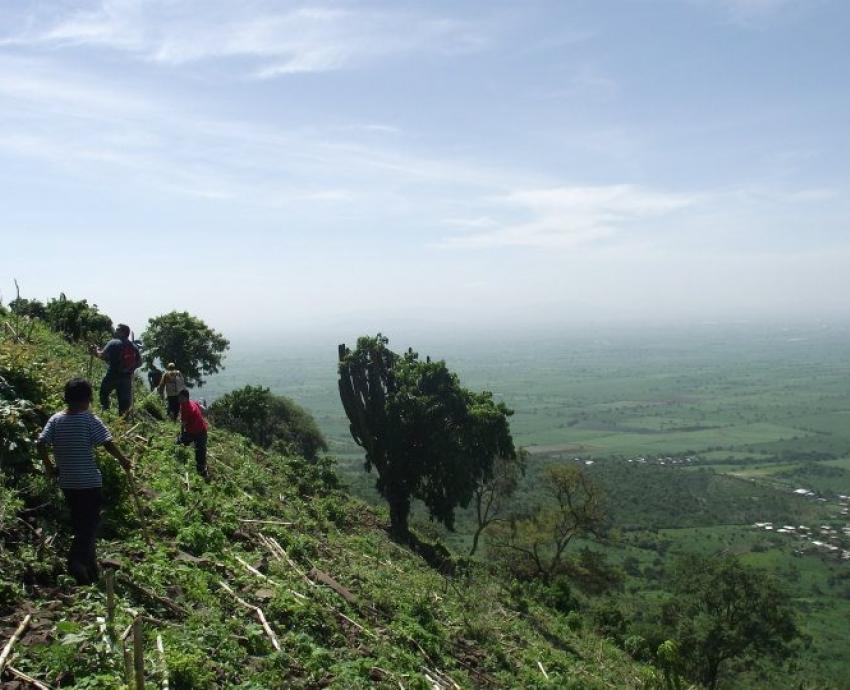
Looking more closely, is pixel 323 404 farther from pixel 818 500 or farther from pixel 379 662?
pixel 379 662

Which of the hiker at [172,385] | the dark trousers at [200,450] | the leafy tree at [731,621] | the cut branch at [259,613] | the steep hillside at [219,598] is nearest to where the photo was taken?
the steep hillside at [219,598]

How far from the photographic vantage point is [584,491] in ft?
85.3

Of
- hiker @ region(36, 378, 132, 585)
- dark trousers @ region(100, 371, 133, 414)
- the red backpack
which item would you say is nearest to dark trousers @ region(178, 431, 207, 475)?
dark trousers @ region(100, 371, 133, 414)

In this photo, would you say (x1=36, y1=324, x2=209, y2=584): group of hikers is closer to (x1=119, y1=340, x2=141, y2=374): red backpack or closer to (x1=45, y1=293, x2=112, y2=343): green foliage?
(x1=119, y1=340, x2=141, y2=374): red backpack

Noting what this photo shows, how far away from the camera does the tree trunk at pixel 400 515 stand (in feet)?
65.5

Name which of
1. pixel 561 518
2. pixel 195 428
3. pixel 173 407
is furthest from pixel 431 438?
pixel 195 428

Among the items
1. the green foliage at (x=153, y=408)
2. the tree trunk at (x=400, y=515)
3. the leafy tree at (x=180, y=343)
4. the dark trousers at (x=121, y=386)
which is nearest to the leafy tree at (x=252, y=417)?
the leafy tree at (x=180, y=343)

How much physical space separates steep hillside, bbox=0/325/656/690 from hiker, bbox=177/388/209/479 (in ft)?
1.24

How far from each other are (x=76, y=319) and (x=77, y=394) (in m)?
22.6

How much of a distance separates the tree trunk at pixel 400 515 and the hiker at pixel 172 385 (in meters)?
8.23

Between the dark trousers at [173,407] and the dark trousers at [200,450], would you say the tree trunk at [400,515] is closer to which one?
the dark trousers at [173,407]

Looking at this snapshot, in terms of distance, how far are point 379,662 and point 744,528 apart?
75.3 meters

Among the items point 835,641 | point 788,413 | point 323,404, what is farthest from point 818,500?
point 323,404

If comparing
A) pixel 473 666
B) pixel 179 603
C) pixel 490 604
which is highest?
pixel 179 603
